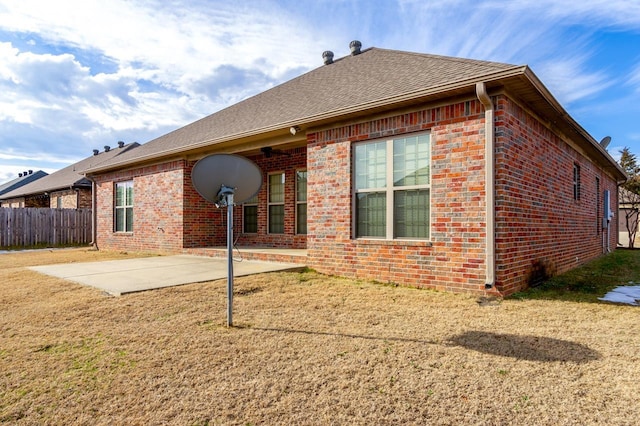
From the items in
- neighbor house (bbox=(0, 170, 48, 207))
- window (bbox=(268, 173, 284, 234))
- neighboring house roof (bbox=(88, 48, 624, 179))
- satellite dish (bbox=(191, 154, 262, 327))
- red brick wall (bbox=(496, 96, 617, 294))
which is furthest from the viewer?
neighbor house (bbox=(0, 170, 48, 207))

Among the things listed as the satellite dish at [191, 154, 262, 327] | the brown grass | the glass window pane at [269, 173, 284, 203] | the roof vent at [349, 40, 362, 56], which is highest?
the roof vent at [349, 40, 362, 56]

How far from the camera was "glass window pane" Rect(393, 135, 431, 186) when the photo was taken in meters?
6.08

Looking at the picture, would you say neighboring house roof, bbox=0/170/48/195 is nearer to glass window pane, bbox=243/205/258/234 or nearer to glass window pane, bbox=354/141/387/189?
glass window pane, bbox=243/205/258/234

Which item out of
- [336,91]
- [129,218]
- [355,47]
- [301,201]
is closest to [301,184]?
[301,201]

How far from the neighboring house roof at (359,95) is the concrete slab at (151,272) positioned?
2.96m

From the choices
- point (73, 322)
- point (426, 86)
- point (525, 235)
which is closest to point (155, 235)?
point (73, 322)

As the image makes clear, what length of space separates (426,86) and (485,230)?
7.60ft

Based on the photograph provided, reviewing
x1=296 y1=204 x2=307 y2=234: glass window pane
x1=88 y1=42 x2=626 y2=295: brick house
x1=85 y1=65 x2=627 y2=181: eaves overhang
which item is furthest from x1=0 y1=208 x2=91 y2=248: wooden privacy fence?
x1=296 y1=204 x2=307 y2=234: glass window pane

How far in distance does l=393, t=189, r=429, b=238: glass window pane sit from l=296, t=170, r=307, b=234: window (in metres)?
4.40

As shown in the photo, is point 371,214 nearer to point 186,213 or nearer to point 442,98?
point 442,98

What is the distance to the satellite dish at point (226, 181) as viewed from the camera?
4.16 metres

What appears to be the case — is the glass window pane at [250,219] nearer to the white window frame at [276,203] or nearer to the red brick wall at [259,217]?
the red brick wall at [259,217]

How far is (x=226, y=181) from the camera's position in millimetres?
4301

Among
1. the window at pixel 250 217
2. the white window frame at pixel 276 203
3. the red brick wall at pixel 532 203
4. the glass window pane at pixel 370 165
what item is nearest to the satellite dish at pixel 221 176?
the glass window pane at pixel 370 165
